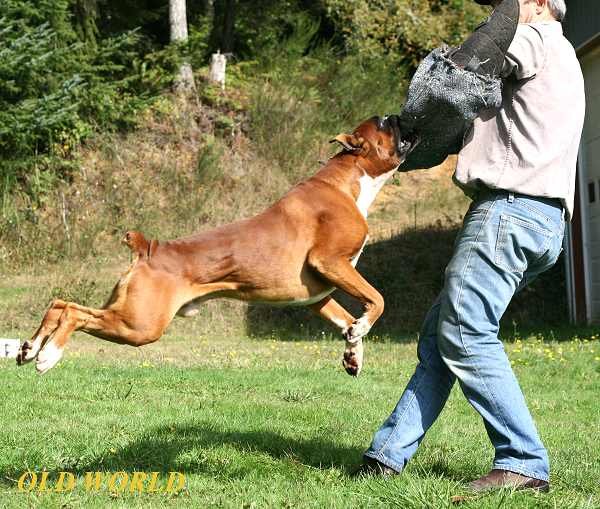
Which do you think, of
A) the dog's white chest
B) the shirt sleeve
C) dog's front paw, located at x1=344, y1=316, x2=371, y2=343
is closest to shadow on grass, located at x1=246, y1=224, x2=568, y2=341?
the dog's white chest

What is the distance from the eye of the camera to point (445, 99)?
448 cm

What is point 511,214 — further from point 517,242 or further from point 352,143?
point 352,143

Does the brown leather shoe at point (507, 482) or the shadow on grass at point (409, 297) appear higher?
the brown leather shoe at point (507, 482)

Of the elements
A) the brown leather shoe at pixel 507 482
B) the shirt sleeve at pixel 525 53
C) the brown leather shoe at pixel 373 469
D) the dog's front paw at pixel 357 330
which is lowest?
the brown leather shoe at pixel 373 469

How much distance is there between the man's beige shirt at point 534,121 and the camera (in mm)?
4375

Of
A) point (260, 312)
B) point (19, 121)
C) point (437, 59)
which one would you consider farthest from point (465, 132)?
point (19, 121)

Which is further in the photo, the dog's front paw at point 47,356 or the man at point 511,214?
the dog's front paw at point 47,356

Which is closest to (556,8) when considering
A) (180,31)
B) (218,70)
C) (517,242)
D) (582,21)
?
(517,242)

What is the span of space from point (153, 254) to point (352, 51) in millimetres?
19405

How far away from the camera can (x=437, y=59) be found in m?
4.55

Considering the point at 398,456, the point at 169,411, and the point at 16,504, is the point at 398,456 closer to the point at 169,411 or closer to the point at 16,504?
the point at 16,504

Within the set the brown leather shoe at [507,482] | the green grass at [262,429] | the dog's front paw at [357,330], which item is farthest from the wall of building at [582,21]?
the brown leather shoe at [507,482]

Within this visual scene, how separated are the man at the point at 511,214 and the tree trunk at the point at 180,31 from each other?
17000mm

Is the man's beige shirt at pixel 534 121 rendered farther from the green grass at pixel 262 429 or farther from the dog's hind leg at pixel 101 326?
the dog's hind leg at pixel 101 326
